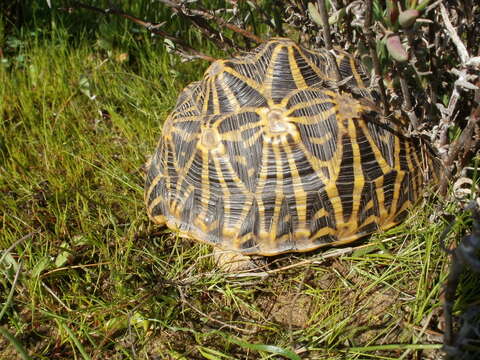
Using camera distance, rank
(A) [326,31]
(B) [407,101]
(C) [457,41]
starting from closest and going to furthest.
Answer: (A) [326,31] → (C) [457,41] → (B) [407,101]

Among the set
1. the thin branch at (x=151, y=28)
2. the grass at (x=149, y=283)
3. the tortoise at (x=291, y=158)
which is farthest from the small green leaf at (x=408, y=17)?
the thin branch at (x=151, y=28)

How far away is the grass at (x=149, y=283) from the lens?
219cm

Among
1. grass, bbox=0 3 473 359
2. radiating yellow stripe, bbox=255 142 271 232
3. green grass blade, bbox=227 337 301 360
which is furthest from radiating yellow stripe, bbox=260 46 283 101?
green grass blade, bbox=227 337 301 360

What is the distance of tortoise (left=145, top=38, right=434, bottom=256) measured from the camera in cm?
223

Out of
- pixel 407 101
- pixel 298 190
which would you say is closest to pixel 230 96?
pixel 298 190

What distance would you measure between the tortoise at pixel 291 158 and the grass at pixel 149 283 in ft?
0.74

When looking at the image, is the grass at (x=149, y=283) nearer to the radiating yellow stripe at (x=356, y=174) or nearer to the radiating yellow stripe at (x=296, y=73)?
the radiating yellow stripe at (x=356, y=174)

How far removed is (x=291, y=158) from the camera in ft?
7.29

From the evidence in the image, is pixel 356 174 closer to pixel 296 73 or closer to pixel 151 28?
pixel 296 73

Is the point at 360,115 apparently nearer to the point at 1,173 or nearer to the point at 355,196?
the point at 355,196

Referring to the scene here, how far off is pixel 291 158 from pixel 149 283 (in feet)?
3.19

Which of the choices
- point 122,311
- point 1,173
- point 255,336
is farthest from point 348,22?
point 1,173

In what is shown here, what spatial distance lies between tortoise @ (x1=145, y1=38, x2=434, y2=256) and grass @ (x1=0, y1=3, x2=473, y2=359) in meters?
0.22

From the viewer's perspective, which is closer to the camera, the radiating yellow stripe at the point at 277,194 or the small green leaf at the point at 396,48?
the small green leaf at the point at 396,48
